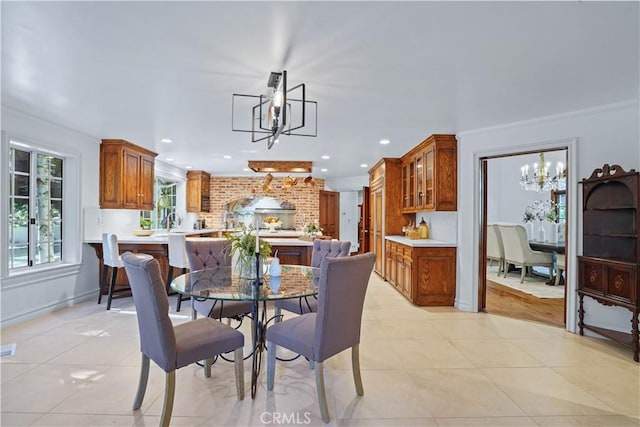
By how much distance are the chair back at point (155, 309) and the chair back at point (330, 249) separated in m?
1.67

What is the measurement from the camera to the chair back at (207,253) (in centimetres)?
335

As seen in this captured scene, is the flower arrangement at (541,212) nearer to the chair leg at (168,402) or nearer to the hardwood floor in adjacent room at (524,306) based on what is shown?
the hardwood floor in adjacent room at (524,306)

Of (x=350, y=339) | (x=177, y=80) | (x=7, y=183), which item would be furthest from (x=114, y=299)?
(x=350, y=339)

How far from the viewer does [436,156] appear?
14.5ft

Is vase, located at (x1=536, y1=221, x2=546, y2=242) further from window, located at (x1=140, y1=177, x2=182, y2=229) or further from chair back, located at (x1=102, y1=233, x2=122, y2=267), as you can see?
window, located at (x1=140, y1=177, x2=182, y2=229)

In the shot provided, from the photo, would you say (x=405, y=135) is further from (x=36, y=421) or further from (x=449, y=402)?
(x=36, y=421)

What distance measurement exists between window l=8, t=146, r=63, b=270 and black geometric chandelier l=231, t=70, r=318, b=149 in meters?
2.48

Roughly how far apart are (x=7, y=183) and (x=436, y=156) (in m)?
4.90

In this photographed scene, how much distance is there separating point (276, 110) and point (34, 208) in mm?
3635

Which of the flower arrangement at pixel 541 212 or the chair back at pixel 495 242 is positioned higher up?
the flower arrangement at pixel 541 212

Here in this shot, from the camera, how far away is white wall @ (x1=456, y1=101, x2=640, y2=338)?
10.7ft

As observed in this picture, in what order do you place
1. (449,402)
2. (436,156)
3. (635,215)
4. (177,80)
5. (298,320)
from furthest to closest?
1. (436,156)
2. (635,215)
3. (177,80)
4. (298,320)
5. (449,402)

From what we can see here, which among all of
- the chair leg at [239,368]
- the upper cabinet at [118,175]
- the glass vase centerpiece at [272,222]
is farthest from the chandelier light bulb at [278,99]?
the glass vase centerpiece at [272,222]

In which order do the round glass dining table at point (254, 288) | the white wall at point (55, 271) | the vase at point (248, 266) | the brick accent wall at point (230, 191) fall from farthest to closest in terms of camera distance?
the brick accent wall at point (230, 191) < the white wall at point (55, 271) < the vase at point (248, 266) < the round glass dining table at point (254, 288)
